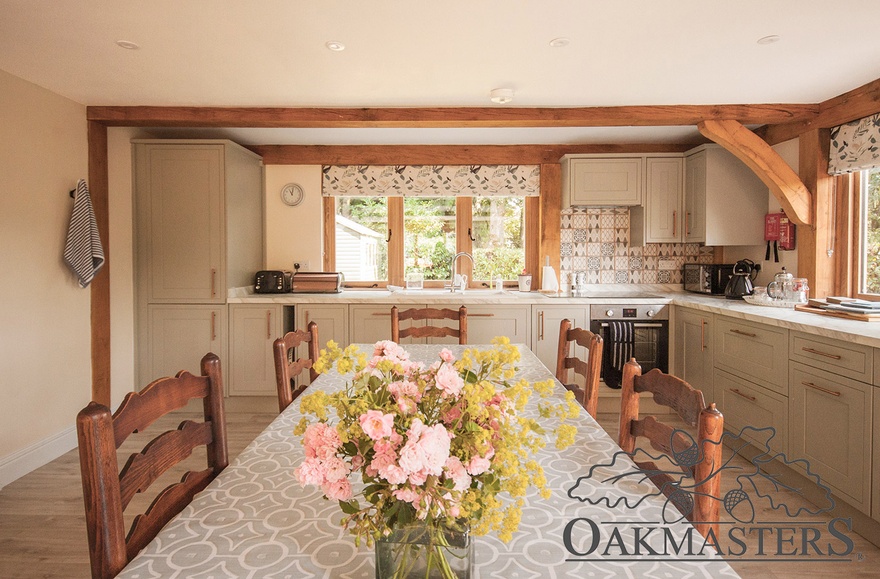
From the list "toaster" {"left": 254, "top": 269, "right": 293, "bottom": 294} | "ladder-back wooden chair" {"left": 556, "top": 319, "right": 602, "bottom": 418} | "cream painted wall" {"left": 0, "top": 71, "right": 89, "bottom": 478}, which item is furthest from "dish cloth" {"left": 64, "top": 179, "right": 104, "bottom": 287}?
"ladder-back wooden chair" {"left": 556, "top": 319, "right": 602, "bottom": 418}

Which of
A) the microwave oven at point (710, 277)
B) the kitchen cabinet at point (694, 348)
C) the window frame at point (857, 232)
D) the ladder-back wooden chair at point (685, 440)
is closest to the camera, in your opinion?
the ladder-back wooden chair at point (685, 440)

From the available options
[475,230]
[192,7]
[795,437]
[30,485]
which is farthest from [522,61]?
[30,485]

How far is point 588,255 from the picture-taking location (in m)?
4.57

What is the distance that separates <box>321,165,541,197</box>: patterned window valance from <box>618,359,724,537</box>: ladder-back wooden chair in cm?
335

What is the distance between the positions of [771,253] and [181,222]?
4.64 meters

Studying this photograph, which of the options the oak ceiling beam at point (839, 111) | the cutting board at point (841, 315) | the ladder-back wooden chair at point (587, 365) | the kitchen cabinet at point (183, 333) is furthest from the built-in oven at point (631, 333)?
the kitchen cabinet at point (183, 333)

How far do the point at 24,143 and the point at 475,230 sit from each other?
10.9ft

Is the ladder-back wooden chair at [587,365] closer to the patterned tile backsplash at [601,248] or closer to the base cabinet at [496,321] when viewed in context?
the base cabinet at [496,321]

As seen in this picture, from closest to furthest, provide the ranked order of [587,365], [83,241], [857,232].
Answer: [587,365], [857,232], [83,241]

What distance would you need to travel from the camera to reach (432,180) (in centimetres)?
453

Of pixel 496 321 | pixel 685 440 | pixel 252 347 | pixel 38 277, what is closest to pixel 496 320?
pixel 496 321

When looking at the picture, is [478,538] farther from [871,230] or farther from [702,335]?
[871,230]

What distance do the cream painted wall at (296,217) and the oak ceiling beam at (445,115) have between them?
1.08 meters

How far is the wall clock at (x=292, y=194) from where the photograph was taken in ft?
14.9
